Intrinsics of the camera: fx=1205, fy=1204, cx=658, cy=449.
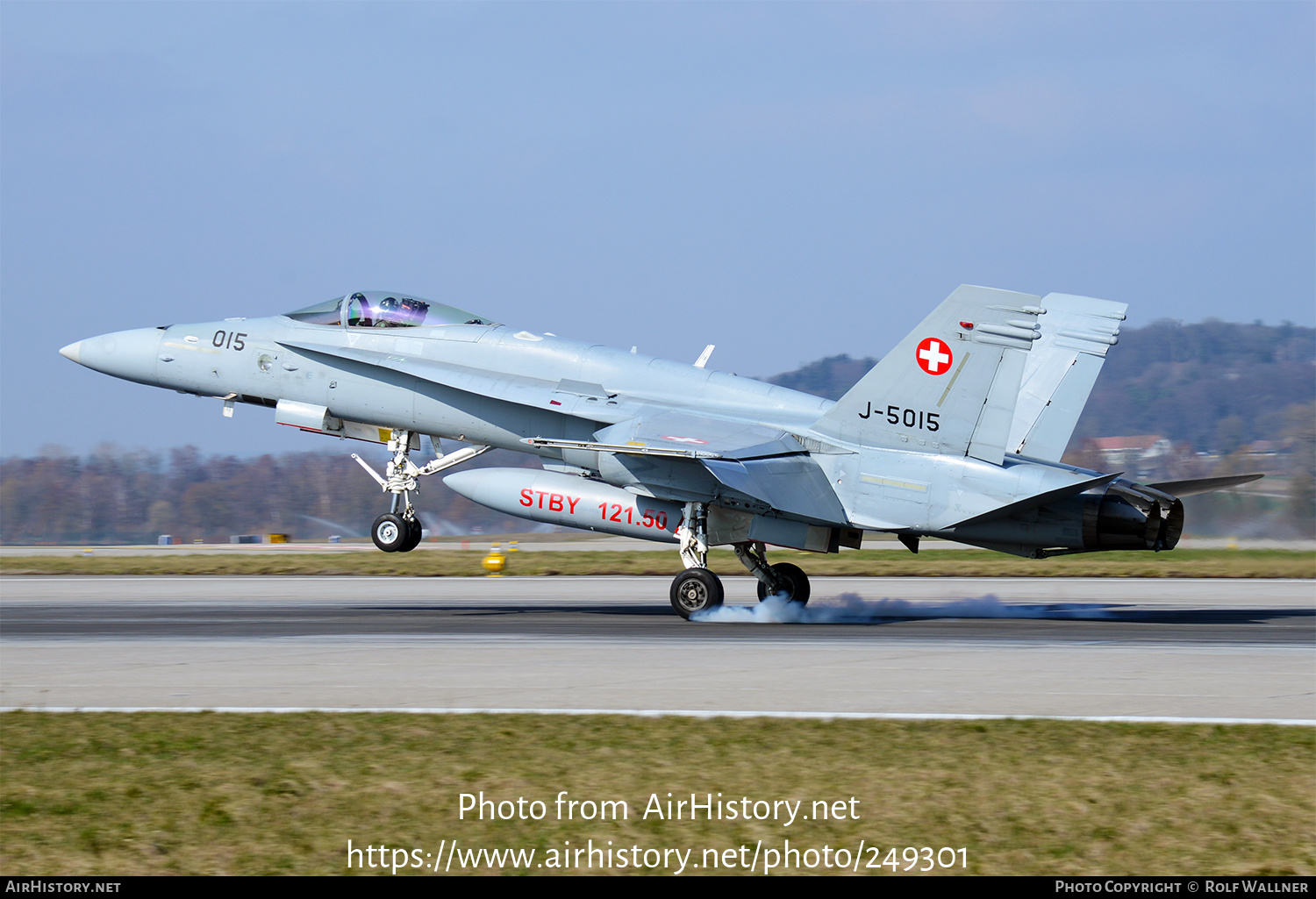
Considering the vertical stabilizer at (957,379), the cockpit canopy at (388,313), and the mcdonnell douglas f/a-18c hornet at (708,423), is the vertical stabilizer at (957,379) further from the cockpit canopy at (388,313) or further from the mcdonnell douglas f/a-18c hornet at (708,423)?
the cockpit canopy at (388,313)

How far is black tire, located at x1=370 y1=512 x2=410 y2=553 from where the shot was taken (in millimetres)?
17891

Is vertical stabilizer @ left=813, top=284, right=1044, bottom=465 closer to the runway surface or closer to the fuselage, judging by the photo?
the fuselage

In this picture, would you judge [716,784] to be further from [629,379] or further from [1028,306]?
[629,379]

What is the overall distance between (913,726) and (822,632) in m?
7.00

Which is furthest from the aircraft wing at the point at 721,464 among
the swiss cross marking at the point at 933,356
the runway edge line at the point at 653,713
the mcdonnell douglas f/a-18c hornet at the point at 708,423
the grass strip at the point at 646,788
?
the grass strip at the point at 646,788

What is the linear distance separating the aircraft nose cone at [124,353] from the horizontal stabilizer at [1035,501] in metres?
12.7

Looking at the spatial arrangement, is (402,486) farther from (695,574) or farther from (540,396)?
(695,574)

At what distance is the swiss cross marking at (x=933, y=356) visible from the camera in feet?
51.5

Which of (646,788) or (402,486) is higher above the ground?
(402,486)

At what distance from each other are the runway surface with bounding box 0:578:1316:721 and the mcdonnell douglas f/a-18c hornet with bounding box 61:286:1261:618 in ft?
4.69

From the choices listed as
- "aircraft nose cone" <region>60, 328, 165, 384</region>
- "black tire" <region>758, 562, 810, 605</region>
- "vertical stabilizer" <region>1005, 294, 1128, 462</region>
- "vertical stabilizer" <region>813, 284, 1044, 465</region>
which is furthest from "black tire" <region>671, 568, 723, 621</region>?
"aircraft nose cone" <region>60, 328, 165, 384</region>

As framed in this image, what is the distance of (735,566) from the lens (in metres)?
32.7

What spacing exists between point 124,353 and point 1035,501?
14.2m

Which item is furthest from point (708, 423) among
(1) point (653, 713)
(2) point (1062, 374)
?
(1) point (653, 713)
